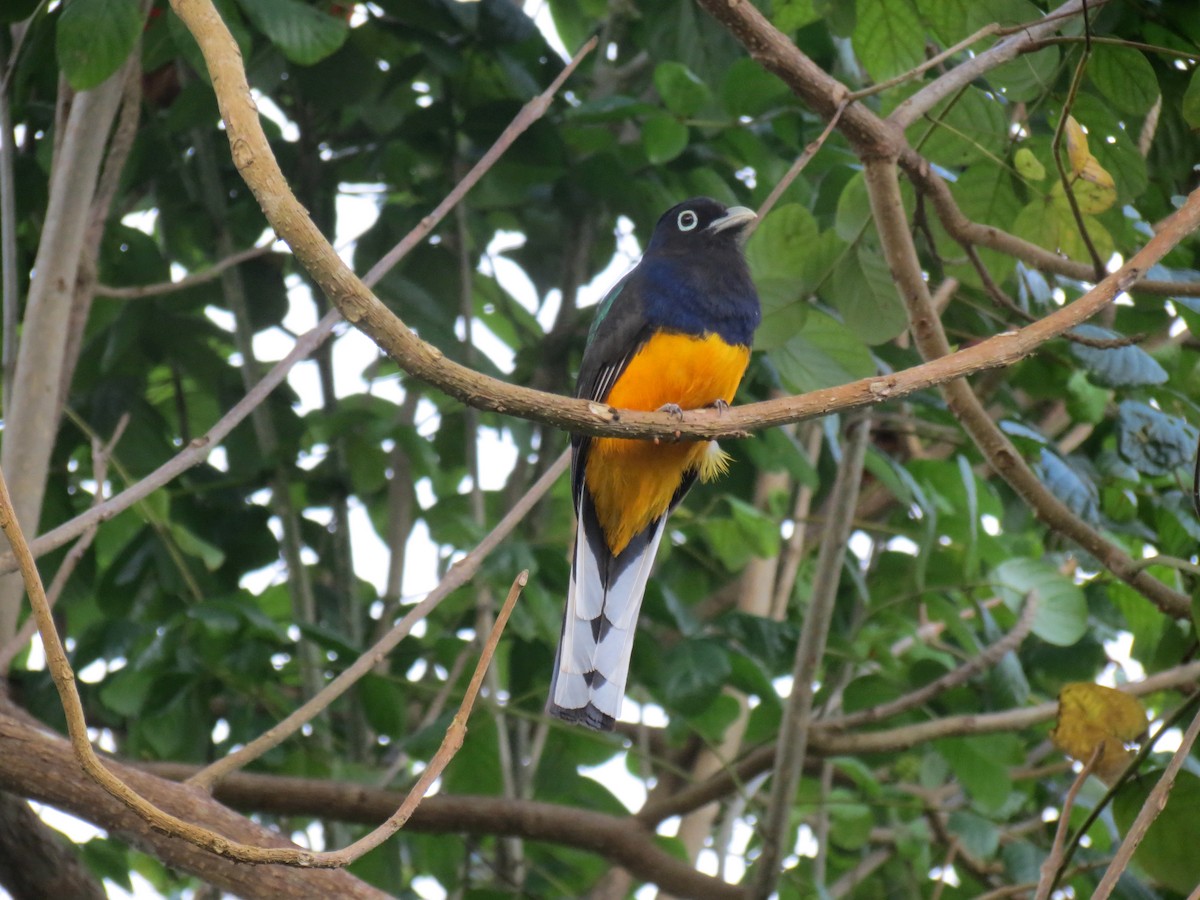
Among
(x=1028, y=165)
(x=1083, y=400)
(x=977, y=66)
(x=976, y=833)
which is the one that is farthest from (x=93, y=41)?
(x=976, y=833)

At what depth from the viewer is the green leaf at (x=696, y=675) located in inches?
159

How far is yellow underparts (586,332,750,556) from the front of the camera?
3900mm

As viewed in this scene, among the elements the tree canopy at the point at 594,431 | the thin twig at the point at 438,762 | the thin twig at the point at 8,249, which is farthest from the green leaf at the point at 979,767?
the thin twig at the point at 8,249

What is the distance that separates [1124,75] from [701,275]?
1.39 metres

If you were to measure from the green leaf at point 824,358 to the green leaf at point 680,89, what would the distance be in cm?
91

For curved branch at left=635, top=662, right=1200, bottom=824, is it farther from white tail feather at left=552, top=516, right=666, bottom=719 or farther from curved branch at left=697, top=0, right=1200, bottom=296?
curved branch at left=697, top=0, right=1200, bottom=296

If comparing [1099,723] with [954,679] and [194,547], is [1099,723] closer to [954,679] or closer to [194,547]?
[954,679]

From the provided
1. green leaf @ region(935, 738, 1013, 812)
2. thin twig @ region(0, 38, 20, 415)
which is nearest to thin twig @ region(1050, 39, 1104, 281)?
green leaf @ region(935, 738, 1013, 812)

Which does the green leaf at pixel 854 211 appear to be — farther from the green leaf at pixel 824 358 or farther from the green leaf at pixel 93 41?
the green leaf at pixel 93 41

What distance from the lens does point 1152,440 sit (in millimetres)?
3484

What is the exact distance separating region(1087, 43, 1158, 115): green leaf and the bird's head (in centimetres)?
136

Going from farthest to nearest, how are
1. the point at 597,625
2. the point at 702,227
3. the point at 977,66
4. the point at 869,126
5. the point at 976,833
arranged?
1. the point at 976,833
2. the point at 702,227
3. the point at 597,625
4. the point at 977,66
5. the point at 869,126

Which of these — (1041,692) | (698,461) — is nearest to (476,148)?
(698,461)

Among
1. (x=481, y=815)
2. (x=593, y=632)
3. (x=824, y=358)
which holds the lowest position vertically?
(x=481, y=815)
